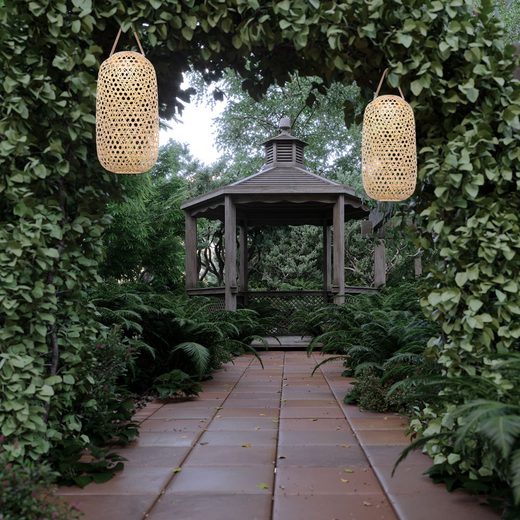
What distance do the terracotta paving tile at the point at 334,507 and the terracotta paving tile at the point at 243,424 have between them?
4.94 feet

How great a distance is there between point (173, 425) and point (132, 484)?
140 cm

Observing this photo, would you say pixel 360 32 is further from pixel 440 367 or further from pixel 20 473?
pixel 20 473

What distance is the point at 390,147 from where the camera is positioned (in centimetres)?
311

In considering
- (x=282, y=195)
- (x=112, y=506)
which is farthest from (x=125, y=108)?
(x=282, y=195)

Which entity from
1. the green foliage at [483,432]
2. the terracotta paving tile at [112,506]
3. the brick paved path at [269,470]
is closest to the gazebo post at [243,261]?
the brick paved path at [269,470]

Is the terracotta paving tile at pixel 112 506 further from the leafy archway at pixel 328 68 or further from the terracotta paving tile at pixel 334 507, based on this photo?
the terracotta paving tile at pixel 334 507

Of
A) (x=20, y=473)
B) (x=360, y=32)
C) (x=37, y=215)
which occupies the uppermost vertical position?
(x=360, y=32)

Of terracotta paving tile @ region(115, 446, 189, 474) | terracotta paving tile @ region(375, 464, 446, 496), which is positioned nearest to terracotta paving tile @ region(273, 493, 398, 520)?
terracotta paving tile @ region(375, 464, 446, 496)

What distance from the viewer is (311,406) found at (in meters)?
5.31

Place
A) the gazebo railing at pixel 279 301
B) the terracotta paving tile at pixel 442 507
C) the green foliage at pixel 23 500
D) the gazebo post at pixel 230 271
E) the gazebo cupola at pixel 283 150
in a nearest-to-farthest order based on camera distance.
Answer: the green foliage at pixel 23 500 → the terracotta paving tile at pixel 442 507 → the gazebo post at pixel 230 271 → the gazebo railing at pixel 279 301 → the gazebo cupola at pixel 283 150

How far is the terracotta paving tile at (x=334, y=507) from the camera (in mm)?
2730

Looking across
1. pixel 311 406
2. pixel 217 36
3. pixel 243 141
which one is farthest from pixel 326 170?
pixel 217 36

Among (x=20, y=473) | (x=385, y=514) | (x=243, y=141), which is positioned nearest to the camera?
(x=20, y=473)

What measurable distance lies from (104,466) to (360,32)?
2.65 meters
